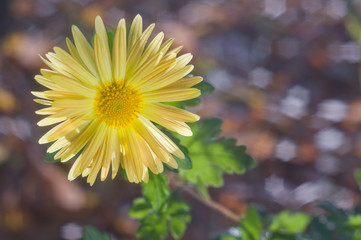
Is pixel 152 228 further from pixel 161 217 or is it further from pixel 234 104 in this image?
pixel 234 104

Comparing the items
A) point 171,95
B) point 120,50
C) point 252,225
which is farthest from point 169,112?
point 252,225

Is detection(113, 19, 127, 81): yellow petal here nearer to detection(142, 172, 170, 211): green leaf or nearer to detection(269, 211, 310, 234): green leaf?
detection(142, 172, 170, 211): green leaf

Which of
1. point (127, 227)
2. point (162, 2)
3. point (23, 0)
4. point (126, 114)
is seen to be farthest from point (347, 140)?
point (23, 0)

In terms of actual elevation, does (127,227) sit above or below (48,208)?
below

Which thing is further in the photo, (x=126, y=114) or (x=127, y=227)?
(x=127, y=227)

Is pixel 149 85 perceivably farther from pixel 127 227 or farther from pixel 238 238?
pixel 127 227

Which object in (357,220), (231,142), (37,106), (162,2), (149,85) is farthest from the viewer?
(162,2)

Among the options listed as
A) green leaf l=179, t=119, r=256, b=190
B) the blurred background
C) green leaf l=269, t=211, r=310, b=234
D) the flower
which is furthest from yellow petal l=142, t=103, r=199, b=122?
the blurred background
